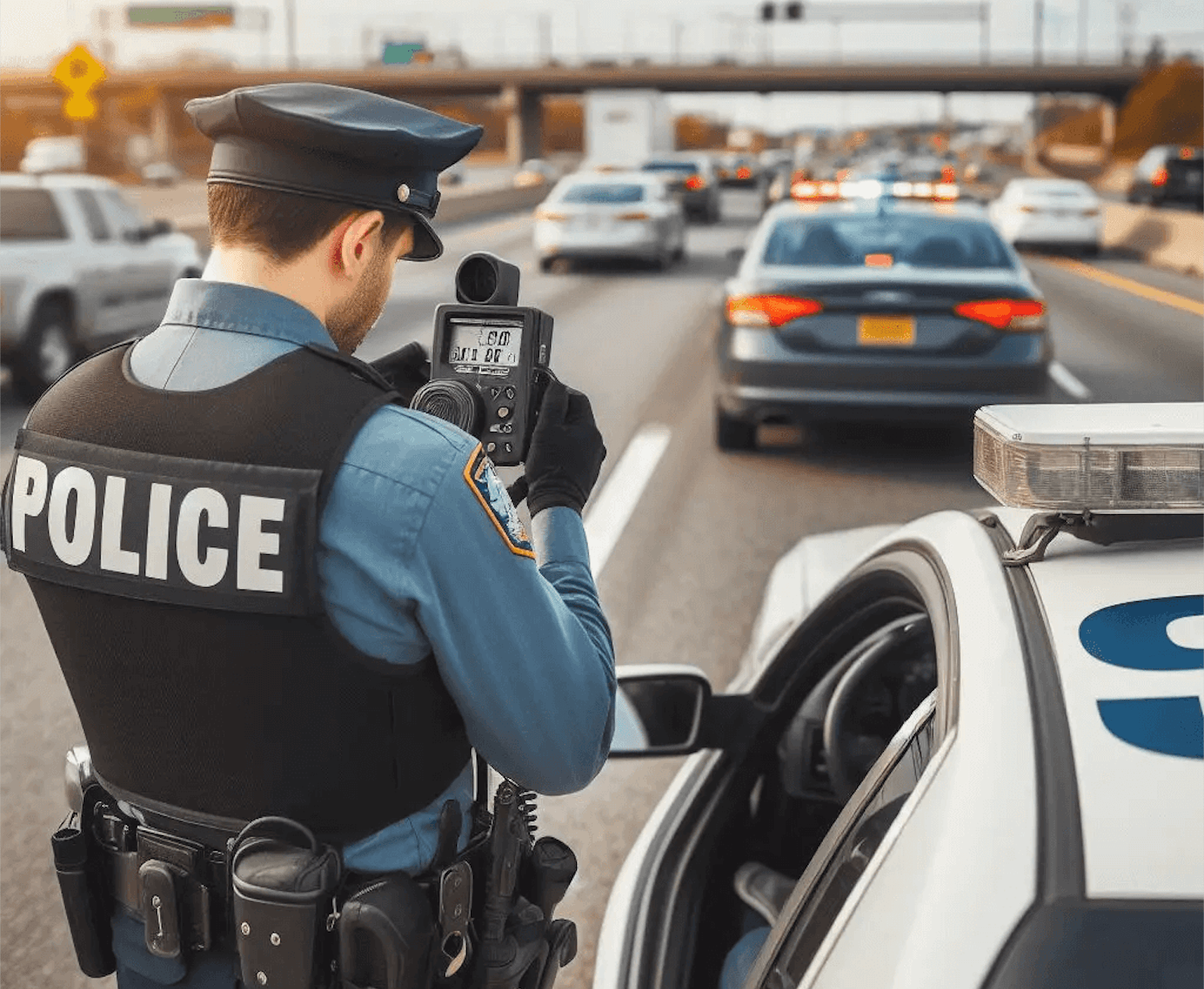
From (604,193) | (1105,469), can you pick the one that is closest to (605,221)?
(604,193)

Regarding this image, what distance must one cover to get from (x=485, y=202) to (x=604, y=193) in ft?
65.5

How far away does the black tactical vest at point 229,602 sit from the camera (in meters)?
1.96

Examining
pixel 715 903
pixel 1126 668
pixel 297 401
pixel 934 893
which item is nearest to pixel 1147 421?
pixel 1126 668

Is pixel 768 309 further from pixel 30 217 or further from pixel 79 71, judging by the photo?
pixel 79 71

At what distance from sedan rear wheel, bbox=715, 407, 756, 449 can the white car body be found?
21.0 metres

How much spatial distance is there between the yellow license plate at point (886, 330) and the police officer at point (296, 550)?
7803 millimetres

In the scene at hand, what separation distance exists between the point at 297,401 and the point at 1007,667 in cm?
82

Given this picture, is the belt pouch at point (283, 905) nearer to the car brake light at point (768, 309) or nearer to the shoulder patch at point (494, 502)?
the shoulder patch at point (494, 502)

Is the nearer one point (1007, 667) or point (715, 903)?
point (1007, 667)

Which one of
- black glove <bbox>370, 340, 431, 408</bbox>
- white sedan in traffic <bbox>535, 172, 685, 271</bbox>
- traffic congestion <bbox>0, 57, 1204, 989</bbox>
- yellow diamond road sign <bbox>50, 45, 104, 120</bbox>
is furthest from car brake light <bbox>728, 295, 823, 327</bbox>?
white sedan in traffic <bbox>535, 172, 685, 271</bbox>

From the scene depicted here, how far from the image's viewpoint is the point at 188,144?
415ft

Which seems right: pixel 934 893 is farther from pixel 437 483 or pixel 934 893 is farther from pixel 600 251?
pixel 600 251

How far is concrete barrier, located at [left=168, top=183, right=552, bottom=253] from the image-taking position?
41.3 meters

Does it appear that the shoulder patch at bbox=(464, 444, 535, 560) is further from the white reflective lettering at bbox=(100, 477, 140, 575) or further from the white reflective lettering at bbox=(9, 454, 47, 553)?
the white reflective lettering at bbox=(9, 454, 47, 553)
